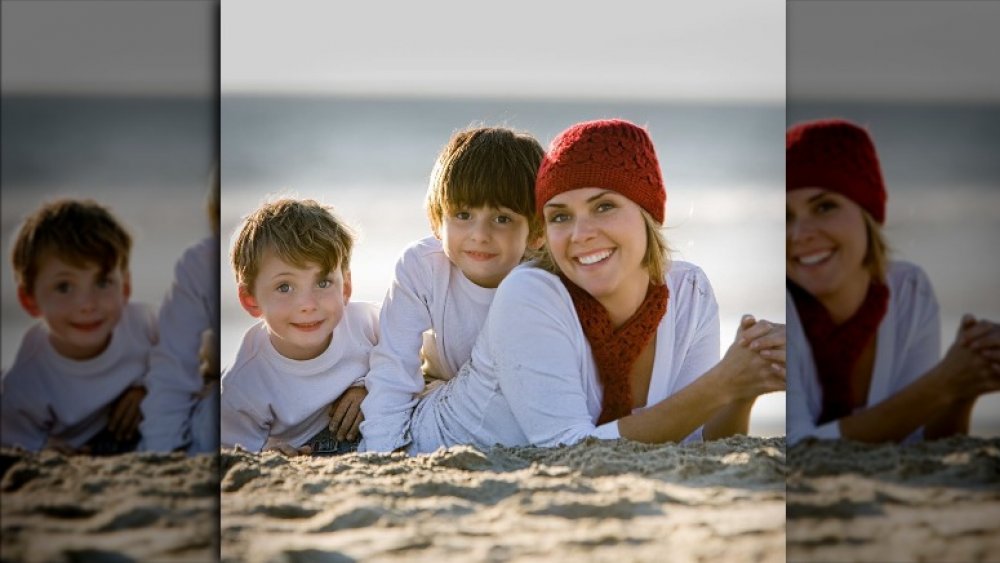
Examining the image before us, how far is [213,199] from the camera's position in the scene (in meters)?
3.26

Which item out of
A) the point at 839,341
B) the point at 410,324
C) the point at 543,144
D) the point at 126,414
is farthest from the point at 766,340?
the point at 126,414

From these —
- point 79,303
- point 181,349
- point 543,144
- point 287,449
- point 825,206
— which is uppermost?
point 543,144

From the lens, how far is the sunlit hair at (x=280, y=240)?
362cm

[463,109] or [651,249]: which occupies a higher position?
[463,109]

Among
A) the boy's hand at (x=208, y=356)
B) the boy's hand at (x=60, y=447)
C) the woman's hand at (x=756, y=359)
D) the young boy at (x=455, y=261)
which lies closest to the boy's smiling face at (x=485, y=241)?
the young boy at (x=455, y=261)

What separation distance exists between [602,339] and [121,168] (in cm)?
149

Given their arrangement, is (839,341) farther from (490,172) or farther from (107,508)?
(107,508)

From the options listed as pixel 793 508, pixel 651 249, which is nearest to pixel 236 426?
pixel 651 249

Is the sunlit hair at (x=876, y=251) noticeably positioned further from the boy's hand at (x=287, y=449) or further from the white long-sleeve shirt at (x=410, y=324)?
the boy's hand at (x=287, y=449)

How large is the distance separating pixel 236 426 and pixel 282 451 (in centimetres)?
16

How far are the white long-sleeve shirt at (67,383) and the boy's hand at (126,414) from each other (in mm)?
16

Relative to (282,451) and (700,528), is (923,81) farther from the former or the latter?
(282,451)

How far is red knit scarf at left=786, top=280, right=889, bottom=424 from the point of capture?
3.26 m

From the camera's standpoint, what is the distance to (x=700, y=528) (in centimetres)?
324
